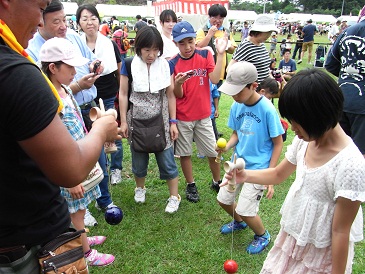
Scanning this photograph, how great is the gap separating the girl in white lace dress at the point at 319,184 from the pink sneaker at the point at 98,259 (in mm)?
1533

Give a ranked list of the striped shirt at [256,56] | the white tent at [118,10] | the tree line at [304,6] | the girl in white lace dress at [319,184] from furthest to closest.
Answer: the tree line at [304,6] → the white tent at [118,10] → the striped shirt at [256,56] → the girl in white lace dress at [319,184]

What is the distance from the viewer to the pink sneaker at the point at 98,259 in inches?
108

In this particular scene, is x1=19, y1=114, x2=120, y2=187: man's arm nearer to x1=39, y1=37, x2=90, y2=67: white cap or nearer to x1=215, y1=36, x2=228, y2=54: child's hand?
x1=39, y1=37, x2=90, y2=67: white cap

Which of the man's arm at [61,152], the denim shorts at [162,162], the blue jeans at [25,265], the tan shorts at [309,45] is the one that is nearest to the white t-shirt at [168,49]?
the denim shorts at [162,162]

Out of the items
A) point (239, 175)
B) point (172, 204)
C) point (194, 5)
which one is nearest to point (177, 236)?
point (172, 204)

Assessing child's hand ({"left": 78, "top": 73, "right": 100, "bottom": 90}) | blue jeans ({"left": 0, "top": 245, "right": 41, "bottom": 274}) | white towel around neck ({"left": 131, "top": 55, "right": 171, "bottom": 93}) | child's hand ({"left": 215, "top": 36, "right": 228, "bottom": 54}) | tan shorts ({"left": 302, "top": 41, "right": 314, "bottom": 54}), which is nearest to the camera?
blue jeans ({"left": 0, "top": 245, "right": 41, "bottom": 274})

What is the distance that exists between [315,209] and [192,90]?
2.16 metres

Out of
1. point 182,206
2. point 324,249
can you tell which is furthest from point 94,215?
point 324,249

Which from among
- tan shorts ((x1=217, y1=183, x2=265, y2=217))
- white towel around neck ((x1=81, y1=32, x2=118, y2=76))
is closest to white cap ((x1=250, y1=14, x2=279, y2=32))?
white towel around neck ((x1=81, y1=32, x2=118, y2=76))

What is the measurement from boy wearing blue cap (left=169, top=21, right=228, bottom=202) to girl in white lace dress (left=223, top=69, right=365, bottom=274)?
5.88ft

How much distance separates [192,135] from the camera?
366 centimetres

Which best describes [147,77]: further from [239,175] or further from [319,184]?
[319,184]

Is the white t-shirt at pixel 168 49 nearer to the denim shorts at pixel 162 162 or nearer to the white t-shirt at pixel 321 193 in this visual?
the denim shorts at pixel 162 162

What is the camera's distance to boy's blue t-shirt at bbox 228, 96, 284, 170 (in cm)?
264
